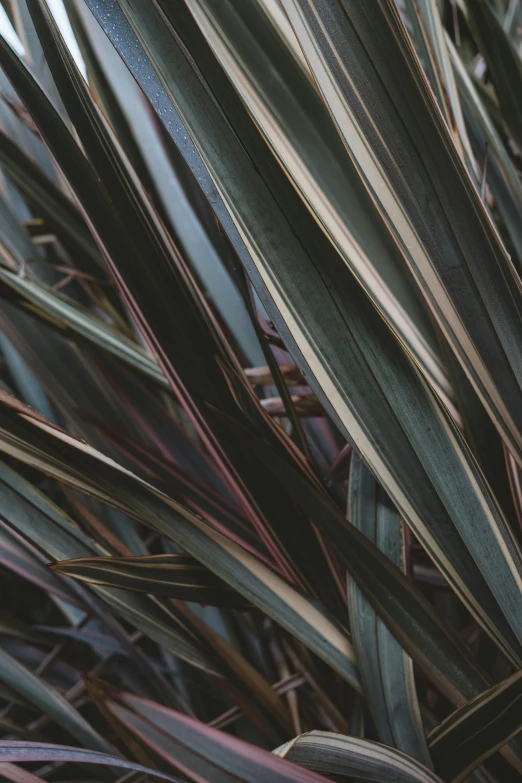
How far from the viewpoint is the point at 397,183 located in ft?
1.00

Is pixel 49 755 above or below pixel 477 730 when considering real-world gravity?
above

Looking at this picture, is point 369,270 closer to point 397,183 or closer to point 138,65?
point 397,183

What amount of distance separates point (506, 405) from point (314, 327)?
13 centimetres

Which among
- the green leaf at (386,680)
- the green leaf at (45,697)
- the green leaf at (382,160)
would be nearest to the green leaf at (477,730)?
the green leaf at (386,680)

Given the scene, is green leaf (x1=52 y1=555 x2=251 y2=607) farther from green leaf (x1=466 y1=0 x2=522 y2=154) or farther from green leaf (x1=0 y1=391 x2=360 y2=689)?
green leaf (x1=466 y1=0 x2=522 y2=154)

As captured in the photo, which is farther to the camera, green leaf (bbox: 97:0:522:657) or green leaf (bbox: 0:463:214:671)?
green leaf (bbox: 0:463:214:671)

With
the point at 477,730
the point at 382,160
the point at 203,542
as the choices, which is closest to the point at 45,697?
the point at 203,542

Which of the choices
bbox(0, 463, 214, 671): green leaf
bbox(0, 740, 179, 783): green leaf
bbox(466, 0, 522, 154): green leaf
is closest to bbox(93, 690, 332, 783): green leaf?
bbox(0, 740, 179, 783): green leaf

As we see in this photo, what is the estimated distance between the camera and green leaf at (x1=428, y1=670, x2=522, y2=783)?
0.30 meters

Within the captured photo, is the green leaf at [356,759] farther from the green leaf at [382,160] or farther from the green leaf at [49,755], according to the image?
the green leaf at [382,160]

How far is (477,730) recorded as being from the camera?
314 mm

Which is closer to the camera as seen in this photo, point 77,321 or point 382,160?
point 382,160

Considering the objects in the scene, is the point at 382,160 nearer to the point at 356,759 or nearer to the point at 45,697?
the point at 356,759

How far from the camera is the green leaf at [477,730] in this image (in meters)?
0.30
